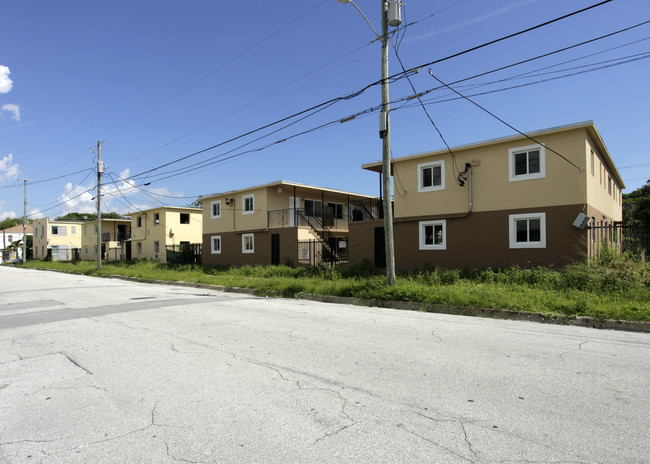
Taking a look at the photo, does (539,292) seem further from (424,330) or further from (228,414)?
(228,414)

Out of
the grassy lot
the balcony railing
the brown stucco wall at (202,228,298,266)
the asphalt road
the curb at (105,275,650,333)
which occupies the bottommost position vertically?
the curb at (105,275,650,333)

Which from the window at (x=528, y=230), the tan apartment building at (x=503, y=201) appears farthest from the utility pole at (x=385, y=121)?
the window at (x=528, y=230)

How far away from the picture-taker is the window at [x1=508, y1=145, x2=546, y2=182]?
13.9 m

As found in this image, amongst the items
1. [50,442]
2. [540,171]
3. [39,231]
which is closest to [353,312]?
[50,442]

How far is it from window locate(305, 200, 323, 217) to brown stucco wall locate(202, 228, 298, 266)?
345 cm

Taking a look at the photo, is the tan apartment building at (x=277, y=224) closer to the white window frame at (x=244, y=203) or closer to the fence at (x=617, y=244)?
the white window frame at (x=244, y=203)

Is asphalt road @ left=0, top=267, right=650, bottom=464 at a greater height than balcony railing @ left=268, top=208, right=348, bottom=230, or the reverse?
balcony railing @ left=268, top=208, right=348, bottom=230

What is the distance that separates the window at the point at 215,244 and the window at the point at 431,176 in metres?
16.4

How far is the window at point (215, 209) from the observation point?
28.2 m

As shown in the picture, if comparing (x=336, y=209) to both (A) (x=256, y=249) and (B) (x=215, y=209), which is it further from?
(B) (x=215, y=209)

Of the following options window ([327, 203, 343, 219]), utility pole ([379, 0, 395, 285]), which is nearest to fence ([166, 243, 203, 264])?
window ([327, 203, 343, 219])

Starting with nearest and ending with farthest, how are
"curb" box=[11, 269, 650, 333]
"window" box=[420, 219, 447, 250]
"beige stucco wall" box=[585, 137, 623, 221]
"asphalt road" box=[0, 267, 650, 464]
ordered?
1. "asphalt road" box=[0, 267, 650, 464]
2. "curb" box=[11, 269, 650, 333]
3. "beige stucco wall" box=[585, 137, 623, 221]
4. "window" box=[420, 219, 447, 250]

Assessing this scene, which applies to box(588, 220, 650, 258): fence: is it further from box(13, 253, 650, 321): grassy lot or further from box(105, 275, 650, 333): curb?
box(105, 275, 650, 333): curb

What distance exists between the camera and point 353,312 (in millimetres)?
9844
